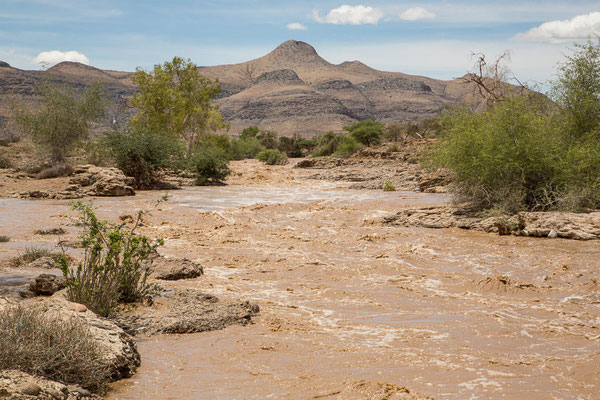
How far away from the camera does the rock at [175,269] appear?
731 cm

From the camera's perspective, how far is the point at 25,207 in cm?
1598

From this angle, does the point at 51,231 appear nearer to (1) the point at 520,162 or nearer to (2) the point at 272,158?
(1) the point at 520,162

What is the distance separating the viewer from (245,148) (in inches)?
1873

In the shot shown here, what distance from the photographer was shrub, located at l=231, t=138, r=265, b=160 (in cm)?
4600

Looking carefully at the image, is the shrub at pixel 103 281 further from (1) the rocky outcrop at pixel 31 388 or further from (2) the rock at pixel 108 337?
(1) the rocky outcrop at pixel 31 388

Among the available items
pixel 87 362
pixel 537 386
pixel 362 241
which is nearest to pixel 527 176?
pixel 362 241

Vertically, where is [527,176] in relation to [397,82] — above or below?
below

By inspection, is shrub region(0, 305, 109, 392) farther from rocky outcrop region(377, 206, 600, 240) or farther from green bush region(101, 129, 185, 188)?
green bush region(101, 129, 185, 188)

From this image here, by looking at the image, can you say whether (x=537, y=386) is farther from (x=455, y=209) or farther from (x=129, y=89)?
(x=129, y=89)

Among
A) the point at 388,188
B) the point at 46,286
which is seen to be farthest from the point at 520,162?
the point at 46,286

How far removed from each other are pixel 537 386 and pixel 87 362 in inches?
127

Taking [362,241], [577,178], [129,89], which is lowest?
[362,241]

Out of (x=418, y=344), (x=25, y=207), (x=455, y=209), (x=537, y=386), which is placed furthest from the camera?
(x=25, y=207)

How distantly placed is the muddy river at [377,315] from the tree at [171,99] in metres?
19.3
